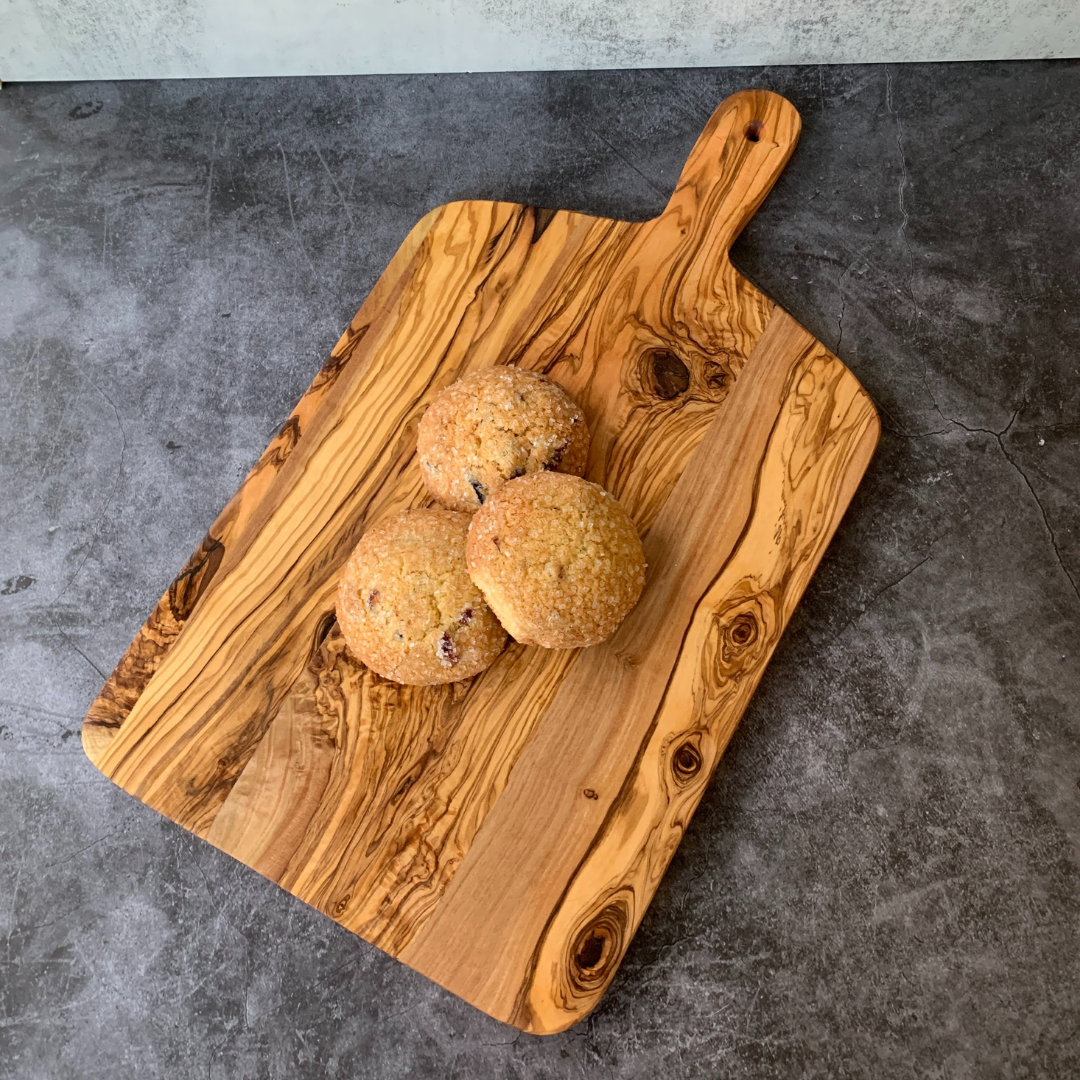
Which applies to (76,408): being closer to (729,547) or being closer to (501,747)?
(501,747)

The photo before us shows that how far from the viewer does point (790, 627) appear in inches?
78.5

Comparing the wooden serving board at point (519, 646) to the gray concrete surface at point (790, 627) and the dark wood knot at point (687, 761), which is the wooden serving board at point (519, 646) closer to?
the dark wood knot at point (687, 761)

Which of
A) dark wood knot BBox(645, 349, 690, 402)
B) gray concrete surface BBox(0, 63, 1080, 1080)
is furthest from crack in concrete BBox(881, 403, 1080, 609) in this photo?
dark wood knot BBox(645, 349, 690, 402)

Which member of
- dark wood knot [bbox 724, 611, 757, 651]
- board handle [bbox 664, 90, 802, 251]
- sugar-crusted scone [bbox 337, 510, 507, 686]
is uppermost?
board handle [bbox 664, 90, 802, 251]

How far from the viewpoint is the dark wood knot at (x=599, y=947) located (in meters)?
1.59

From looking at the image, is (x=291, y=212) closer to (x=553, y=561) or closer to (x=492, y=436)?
(x=492, y=436)

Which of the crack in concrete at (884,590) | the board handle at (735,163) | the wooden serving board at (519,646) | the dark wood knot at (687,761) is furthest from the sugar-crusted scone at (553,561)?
the board handle at (735,163)

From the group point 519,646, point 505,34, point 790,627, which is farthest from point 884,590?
point 505,34

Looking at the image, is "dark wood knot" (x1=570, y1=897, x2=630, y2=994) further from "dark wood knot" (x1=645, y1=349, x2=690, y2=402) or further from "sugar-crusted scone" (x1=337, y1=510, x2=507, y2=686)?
"dark wood knot" (x1=645, y1=349, x2=690, y2=402)

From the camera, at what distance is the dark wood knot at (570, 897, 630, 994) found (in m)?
1.59

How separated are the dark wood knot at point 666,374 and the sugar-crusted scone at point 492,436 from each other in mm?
222

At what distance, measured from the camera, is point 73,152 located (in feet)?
7.85

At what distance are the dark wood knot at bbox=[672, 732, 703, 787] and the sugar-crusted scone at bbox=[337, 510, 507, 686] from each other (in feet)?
1.38

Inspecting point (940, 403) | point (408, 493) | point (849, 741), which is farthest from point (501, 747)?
point (940, 403)
